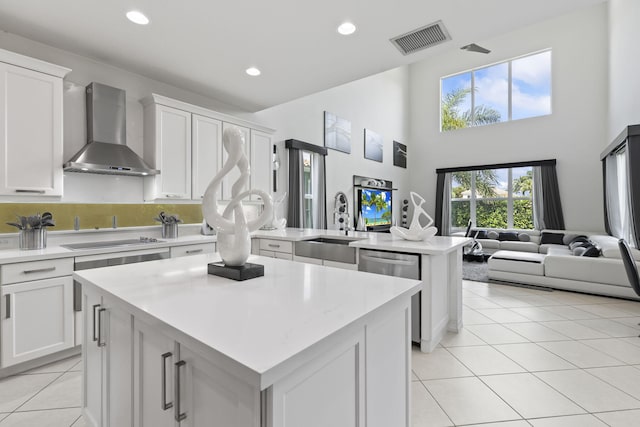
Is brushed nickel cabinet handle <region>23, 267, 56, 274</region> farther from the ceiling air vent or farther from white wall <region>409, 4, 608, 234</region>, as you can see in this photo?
white wall <region>409, 4, 608, 234</region>

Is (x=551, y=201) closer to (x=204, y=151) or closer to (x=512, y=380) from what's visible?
(x=512, y=380)

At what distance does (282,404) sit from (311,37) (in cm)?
283

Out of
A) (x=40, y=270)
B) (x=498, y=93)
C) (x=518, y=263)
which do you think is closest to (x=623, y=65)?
(x=498, y=93)

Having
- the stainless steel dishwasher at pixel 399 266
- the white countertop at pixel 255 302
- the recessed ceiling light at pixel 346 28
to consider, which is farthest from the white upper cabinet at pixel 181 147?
the stainless steel dishwasher at pixel 399 266

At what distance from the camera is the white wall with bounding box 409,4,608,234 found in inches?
257

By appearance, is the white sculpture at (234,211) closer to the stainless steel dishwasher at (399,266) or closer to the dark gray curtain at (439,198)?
the stainless steel dishwasher at (399,266)

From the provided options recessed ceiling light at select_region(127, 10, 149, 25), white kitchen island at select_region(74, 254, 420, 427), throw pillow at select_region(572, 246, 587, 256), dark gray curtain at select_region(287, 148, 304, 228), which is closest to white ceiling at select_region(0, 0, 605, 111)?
recessed ceiling light at select_region(127, 10, 149, 25)

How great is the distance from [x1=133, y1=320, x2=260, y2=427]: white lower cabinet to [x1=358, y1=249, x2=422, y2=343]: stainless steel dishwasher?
195cm

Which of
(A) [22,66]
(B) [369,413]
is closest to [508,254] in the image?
(B) [369,413]

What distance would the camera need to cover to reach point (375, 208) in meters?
7.00

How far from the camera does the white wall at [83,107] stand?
9.05 ft

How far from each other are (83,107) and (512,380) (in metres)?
4.40

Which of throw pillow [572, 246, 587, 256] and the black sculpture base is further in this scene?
throw pillow [572, 246, 587, 256]

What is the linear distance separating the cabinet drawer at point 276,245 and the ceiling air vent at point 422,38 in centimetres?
227
